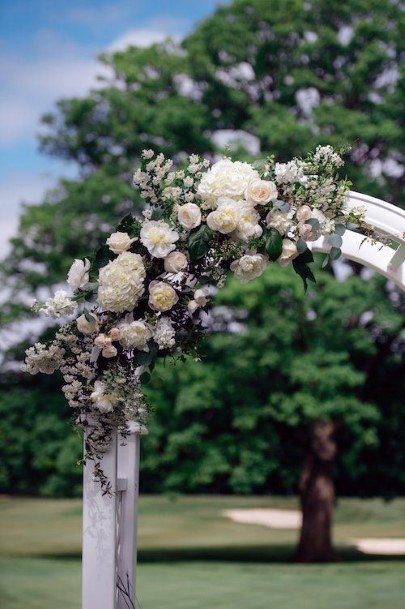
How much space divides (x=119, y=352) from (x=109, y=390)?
181 millimetres

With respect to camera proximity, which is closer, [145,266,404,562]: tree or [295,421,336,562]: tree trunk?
[145,266,404,562]: tree

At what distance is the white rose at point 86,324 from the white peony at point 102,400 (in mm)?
219

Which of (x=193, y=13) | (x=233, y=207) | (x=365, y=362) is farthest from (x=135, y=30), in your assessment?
(x=233, y=207)

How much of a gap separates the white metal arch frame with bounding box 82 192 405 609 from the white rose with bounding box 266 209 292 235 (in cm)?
28

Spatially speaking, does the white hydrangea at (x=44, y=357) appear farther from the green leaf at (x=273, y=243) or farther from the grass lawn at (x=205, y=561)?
the grass lawn at (x=205, y=561)

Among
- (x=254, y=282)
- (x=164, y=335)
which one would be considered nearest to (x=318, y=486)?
(x=254, y=282)

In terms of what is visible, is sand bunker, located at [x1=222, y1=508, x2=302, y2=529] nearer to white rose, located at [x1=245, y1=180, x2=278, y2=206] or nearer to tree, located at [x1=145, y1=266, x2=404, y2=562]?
tree, located at [x1=145, y1=266, x2=404, y2=562]

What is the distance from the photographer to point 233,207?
3658 millimetres

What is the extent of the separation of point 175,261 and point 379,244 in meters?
0.96

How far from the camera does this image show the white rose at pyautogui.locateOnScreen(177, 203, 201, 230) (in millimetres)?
3668

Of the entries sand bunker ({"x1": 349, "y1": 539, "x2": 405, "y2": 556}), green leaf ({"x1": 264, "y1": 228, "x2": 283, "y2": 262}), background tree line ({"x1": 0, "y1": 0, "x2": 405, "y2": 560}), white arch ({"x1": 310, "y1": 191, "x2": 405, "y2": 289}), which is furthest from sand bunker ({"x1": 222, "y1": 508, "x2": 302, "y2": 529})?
green leaf ({"x1": 264, "y1": 228, "x2": 283, "y2": 262})

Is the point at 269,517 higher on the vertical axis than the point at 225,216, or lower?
lower

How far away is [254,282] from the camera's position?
44.5ft

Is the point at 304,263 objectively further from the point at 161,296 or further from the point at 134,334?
the point at 134,334
